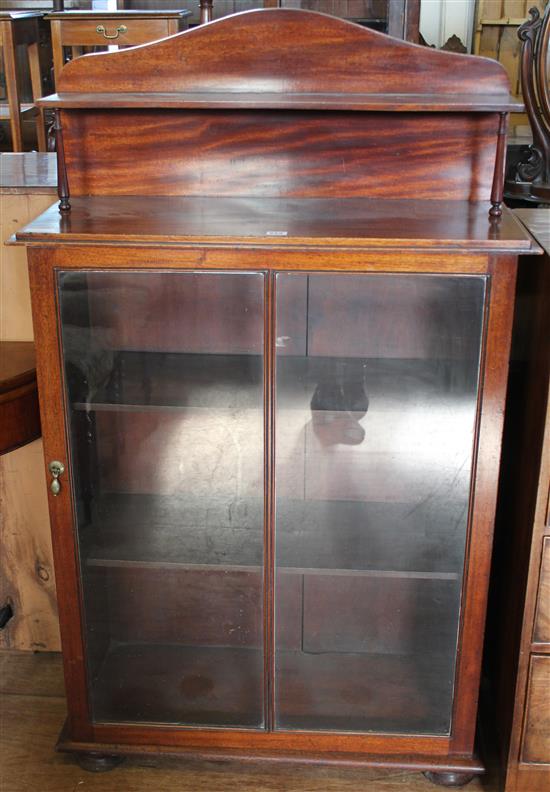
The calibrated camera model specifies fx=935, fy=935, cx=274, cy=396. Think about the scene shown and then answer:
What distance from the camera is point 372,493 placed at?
4.58ft

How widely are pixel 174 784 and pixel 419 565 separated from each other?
563 mm

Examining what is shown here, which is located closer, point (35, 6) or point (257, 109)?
point (257, 109)

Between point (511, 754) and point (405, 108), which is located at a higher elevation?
point (405, 108)

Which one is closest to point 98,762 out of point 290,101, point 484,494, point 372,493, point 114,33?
point 372,493

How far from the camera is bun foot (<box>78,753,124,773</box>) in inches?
61.7

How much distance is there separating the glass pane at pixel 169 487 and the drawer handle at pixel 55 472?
23 millimetres

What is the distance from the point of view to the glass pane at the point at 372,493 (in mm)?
1288

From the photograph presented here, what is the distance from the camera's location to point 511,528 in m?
1.47

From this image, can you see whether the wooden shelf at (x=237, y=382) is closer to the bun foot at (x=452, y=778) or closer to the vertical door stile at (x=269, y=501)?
the vertical door stile at (x=269, y=501)

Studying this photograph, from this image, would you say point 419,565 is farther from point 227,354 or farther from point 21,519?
point 21,519

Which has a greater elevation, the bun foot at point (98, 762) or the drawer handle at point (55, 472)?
the drawer handle at point (55, 472)

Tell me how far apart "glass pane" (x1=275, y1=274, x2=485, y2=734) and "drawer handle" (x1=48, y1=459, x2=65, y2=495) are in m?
0.32

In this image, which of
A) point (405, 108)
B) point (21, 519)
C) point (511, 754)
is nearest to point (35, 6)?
point (21, 519)

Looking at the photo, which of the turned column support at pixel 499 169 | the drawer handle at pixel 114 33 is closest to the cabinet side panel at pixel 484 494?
the turned column support at pixel 499 169
